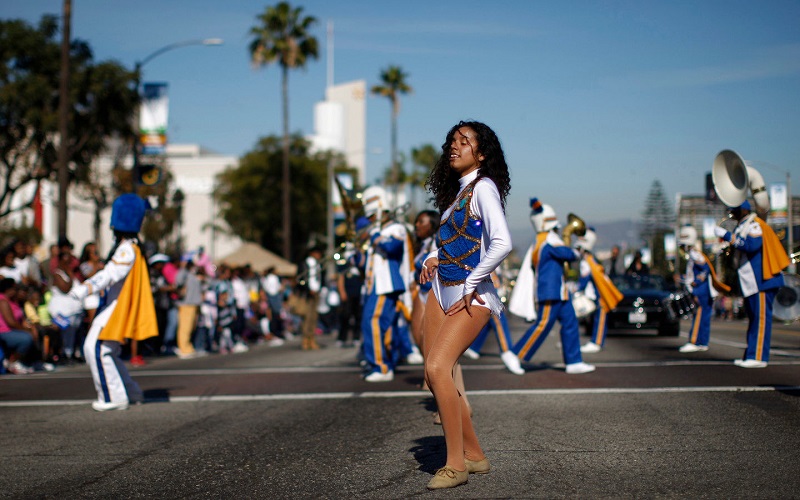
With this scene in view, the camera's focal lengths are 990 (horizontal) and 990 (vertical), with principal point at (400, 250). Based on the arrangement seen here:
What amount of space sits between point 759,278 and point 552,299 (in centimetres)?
240

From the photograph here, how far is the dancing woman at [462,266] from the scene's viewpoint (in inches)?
212

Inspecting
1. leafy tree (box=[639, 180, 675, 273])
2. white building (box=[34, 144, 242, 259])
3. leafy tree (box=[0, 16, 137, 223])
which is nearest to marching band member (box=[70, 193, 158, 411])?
leafy tree (box=[0, 16, 137, 223])

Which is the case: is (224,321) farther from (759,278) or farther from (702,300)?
(759,278)

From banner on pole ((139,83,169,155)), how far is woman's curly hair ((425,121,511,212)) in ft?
68.0

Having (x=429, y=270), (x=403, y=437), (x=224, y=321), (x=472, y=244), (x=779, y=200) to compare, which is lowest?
(x=224, y=321)

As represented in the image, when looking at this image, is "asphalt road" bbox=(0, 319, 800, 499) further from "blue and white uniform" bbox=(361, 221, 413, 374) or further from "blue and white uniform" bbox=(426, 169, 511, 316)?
"blue and white uniform" bbox=(426, 169, 511, 316)

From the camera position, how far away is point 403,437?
→ 23.6 ft

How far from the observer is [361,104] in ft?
484

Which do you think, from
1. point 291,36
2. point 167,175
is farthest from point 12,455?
point 167,175

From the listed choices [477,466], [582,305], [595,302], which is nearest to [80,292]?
[477,466]

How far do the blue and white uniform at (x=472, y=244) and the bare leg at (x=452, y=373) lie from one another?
0.39ft

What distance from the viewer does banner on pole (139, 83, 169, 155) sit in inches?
1027

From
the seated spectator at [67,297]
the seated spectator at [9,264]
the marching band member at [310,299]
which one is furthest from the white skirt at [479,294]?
the marching band member at [310,299]

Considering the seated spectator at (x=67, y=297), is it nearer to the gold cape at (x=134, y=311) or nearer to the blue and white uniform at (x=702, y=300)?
the gold cape at (x=134, y=311)
